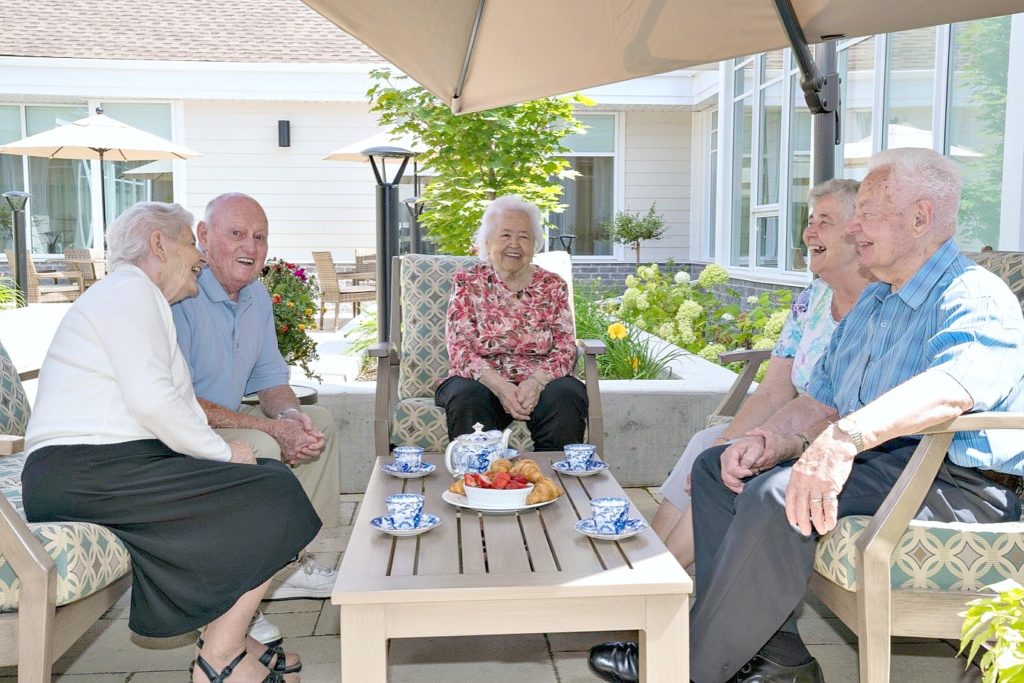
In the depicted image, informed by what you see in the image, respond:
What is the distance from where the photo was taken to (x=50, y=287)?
1130 cm

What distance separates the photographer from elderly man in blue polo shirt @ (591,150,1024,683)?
213cm

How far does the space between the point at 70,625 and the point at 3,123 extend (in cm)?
1217

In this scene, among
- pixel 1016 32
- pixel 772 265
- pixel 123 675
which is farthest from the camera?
pixel 772 265

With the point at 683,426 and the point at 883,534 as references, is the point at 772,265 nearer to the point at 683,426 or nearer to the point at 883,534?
the point at 683,426

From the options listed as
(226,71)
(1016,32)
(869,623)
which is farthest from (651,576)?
(226,71)

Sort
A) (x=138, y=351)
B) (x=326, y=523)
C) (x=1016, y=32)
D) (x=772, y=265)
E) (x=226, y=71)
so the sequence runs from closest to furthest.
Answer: (x=138, y=351) < (x=326, y=523) < (x=1016, y=32) < (x=772, y=265) < (x=226, y=71)

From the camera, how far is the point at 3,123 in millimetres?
12438

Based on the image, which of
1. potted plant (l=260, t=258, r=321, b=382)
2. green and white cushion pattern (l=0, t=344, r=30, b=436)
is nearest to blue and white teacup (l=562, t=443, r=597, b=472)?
green and white cushion pattern (l=0, t=344, r=30, b=436)

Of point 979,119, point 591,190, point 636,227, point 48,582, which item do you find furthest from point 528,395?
point 591,190

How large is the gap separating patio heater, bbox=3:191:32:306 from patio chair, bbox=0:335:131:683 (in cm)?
844

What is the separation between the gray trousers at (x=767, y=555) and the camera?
2217 millimetres

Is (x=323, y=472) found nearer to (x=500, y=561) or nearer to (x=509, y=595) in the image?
(x=500, y=561)

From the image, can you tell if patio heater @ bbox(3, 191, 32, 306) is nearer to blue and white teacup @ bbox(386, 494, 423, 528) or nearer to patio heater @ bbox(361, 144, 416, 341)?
patio heater @ bbox(361, 144, 416, 341)

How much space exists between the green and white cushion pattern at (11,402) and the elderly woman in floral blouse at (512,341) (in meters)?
1.48
